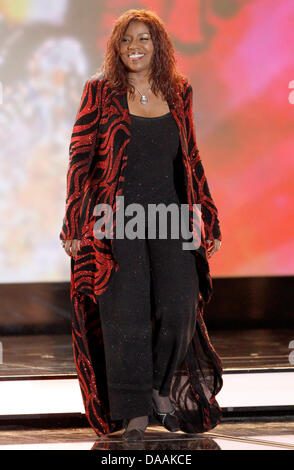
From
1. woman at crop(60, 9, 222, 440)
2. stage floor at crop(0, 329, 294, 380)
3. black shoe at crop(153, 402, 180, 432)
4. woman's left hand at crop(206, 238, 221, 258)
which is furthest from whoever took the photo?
stage floor at crop(0, 329, 294, 380)

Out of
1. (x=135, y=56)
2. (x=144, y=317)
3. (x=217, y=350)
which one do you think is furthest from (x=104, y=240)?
(x=217, y=350)

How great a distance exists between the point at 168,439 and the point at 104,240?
722 millimetres

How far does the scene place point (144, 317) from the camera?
288 centimetres

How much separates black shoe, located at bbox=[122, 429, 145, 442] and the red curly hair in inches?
45.3

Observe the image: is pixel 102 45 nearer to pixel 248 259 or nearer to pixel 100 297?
pixel 248 259

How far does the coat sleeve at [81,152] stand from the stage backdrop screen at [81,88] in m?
2.59

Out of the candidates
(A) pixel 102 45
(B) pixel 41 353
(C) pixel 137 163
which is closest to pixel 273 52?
(A) pixel 102 45

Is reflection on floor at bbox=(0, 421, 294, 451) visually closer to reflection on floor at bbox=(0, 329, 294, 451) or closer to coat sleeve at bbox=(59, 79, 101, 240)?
reflection on floor at bbox=(0, 329, 294, 451)

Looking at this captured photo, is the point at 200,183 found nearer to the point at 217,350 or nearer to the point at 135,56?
the point at 135,56

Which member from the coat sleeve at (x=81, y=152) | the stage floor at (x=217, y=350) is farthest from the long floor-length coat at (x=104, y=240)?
the stage floor at (x=217, y=350)

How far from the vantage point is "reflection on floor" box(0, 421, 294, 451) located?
9.10 ft

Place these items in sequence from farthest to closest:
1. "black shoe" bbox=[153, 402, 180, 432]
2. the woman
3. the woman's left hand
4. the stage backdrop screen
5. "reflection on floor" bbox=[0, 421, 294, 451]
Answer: the stage backdrop screen
the woman's left hand
"black shoe" bbox=[153, 402, 180, 432]
the woman
"reflection on floor" bbox=[0, 421, 294, 451]

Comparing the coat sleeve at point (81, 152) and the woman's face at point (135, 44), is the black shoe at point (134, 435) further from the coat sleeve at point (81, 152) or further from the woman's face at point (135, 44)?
the woman's face at point (135, 44)

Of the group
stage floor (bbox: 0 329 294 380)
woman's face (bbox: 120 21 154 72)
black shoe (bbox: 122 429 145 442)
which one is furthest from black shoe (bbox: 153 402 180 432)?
woman's face (bbox: 120 21 154 72)
